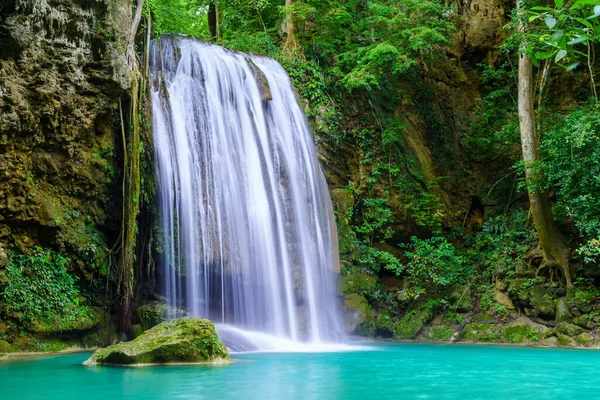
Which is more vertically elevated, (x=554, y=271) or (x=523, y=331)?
(x=554, y=271)

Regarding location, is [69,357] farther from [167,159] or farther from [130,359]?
[167,159]

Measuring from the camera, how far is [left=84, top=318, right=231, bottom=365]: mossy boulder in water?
7.99 meters

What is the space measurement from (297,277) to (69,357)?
5546mm

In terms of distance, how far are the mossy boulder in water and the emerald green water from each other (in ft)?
1.05

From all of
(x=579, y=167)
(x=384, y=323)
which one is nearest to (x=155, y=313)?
(x=384, y=323)

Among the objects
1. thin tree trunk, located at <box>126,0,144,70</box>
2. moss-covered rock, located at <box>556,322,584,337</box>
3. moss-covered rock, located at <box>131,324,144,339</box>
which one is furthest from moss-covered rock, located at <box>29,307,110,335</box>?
moss-covered rock, located at <box>556,322,584,337</box>

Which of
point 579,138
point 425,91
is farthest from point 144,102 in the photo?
point 425,91

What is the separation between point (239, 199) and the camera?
13.3 meters

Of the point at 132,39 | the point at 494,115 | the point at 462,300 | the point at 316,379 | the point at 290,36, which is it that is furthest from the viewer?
the point at 290,36

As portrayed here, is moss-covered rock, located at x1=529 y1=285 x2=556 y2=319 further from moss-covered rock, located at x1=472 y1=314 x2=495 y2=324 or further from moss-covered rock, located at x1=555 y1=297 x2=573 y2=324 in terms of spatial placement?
moss-covered rock, located at x1=472 y1=314 x2=495 y2=324

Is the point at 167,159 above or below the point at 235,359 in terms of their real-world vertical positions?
above

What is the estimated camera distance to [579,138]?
12.5 metres

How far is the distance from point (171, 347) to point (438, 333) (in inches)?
334

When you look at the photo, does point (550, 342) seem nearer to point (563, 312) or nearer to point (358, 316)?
point (563, 312)
